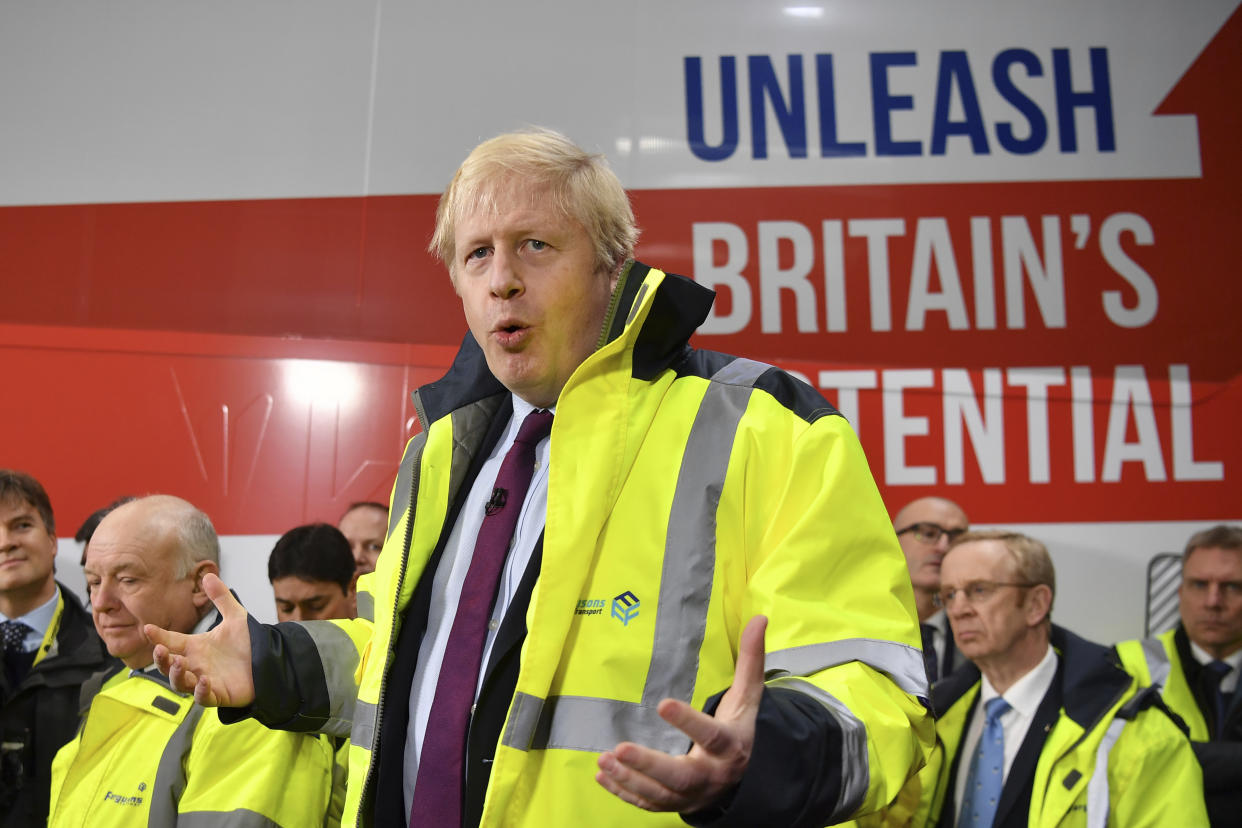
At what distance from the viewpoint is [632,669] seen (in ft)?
4.05

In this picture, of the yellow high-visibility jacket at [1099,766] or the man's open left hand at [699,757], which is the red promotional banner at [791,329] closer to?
the yellow high-visibility jacket at [1099,766]

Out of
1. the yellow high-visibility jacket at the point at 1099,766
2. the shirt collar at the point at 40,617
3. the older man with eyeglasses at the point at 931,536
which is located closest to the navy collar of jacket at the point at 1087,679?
the yellow high-visibility jacket at the point at 1099,766

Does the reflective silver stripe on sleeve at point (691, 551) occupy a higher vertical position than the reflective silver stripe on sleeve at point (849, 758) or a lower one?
higher

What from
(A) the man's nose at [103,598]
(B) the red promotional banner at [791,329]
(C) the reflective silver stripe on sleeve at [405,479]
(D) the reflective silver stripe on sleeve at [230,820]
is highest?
(B) the red promotional banner at [791,329]

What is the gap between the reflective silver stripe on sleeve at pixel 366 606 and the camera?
1.75 meters

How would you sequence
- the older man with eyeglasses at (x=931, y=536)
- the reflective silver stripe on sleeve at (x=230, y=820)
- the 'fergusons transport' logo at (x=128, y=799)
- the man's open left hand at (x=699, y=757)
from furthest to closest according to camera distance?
the older man with eyeglasses at (x=931, y=536) → the 'fergusons transport' logo at (x=128, y=799) → the reflective silver stripe on sleeve at (x=230, y=820) → the man's open left hand at (x=699, y=757)

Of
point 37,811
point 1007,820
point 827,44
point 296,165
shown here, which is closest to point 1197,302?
point 827,44

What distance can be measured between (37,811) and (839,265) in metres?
2.57

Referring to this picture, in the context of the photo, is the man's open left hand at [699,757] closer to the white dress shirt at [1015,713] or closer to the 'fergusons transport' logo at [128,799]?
the 'fergusons transport' logo at [128,799]

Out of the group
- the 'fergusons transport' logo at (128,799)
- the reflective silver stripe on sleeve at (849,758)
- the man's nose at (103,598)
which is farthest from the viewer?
the man's nose at (103,598)

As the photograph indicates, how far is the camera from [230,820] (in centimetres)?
222

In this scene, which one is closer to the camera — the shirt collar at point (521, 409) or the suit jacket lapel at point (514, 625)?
the suit jacket lapel at point (514, 625)

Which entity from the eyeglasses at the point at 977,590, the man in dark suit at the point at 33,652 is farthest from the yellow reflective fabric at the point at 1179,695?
the man in dark suit at the point at 33,652

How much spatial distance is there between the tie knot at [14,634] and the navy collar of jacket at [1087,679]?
2.44 m
